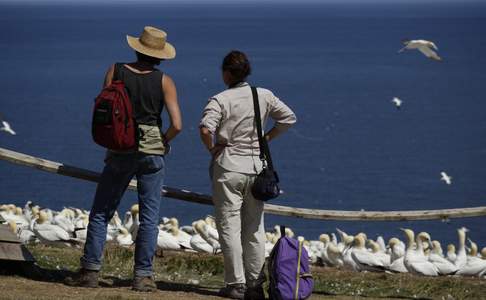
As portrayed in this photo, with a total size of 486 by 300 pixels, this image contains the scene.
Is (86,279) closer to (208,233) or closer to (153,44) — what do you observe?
(153,44)

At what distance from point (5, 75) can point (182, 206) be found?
75.9 m

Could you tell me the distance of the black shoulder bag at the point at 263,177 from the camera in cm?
938

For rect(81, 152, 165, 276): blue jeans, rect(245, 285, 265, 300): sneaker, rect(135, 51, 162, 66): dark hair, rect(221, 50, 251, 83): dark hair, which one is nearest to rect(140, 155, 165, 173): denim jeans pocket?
rect(81, 152, 165, 276): blue jeans

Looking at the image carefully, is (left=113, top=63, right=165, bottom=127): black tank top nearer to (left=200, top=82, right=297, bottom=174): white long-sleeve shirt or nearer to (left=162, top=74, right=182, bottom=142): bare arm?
(left=162, top=74, right=182, bottom=142): bare arm

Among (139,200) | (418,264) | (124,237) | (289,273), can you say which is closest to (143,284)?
(139,200)

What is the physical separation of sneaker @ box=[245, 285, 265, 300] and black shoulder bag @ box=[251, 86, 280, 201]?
2.41 ft

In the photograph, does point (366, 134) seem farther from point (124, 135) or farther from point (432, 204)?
point (124, 135)

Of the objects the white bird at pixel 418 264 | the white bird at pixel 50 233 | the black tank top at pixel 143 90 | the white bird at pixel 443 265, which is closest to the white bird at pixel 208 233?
the white bird at pixel 50 233

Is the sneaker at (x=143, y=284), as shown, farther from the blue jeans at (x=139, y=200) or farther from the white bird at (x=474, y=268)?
the white bird at (x=474, y=268)

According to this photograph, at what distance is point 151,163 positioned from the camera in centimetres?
954

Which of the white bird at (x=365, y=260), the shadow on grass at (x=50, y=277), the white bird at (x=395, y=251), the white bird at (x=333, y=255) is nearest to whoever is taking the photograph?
the shadow on grass at (x=50, y=277)

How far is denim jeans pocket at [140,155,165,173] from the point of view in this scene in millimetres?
9523

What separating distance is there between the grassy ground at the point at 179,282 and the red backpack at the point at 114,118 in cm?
115

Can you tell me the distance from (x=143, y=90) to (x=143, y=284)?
4.96ft
